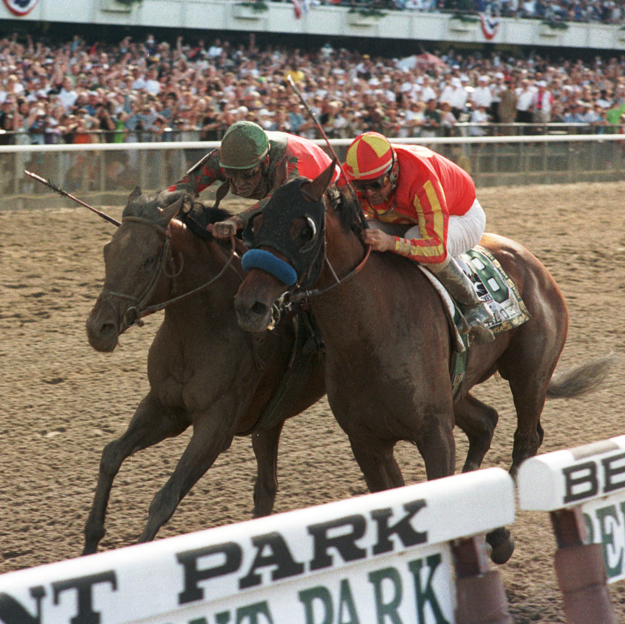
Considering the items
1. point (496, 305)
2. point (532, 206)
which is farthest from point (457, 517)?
point (532, 206)

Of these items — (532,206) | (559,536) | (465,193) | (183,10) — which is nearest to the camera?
(559,536)

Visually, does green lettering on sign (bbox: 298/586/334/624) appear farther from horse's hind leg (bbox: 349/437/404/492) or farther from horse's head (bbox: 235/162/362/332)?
horse's hind leg (bbox: 349/437/404/492)

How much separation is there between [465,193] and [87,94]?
896 cm

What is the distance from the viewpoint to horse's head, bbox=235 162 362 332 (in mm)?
2664

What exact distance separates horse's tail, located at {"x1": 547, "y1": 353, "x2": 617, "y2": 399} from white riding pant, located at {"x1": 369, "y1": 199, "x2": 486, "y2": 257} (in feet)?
4.20

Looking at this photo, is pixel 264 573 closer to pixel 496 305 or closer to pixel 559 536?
pixel 559 536

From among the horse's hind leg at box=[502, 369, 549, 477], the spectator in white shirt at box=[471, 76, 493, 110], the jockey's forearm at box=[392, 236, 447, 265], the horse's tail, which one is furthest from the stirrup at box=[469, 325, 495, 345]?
the spectator in white shirt at box=[471, 76, 493, 110]

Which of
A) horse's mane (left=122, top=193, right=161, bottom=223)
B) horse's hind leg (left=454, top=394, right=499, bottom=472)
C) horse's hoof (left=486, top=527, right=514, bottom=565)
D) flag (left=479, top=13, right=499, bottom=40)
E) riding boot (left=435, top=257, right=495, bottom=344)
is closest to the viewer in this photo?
horse's mane (left=122, top=193, right=161, bottom=223)

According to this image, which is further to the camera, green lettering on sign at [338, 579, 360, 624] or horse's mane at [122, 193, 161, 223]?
horse's mane at [122, 193, 161, 223]

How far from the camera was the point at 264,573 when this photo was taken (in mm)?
1641

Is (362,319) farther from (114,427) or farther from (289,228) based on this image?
(114,427)

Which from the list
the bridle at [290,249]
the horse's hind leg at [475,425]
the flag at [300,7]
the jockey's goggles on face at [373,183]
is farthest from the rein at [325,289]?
the flag at [300,7]

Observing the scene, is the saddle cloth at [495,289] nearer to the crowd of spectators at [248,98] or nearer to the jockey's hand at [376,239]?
the jockey's hand at [376,239]

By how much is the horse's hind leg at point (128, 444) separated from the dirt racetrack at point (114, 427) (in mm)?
324
